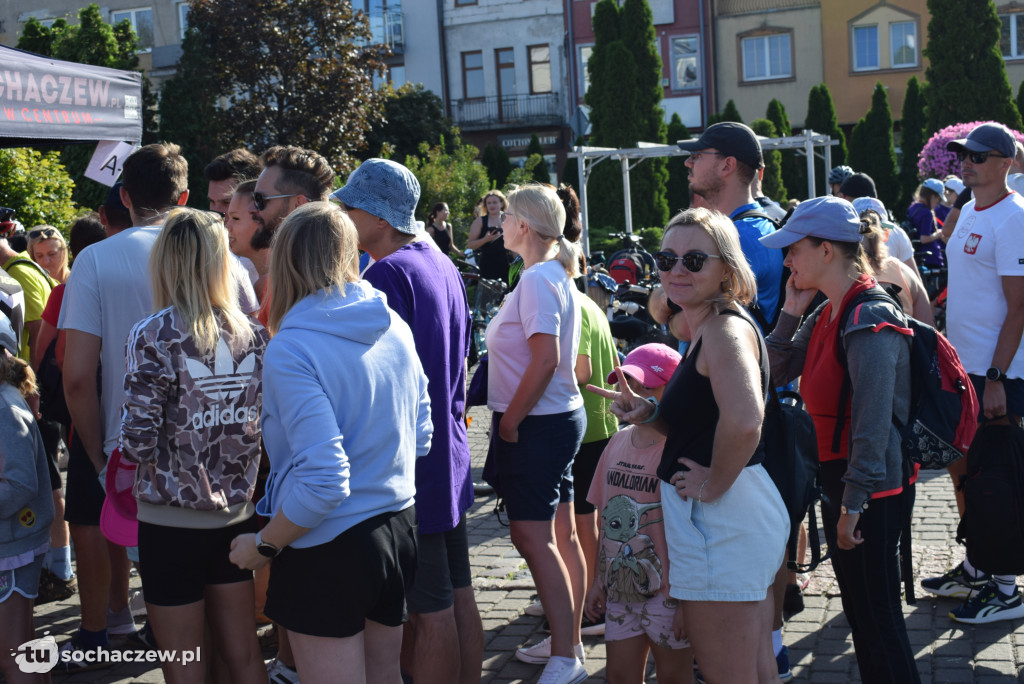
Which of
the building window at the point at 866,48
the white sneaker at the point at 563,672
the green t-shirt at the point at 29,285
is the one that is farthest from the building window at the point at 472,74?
the white sneaker at the point at 563,672

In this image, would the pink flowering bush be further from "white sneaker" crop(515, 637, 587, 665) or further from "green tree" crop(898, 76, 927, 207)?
"white sneaker" crop(515, 637, 587, 665)

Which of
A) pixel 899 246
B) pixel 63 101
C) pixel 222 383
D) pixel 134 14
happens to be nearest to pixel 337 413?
pixel 222 383

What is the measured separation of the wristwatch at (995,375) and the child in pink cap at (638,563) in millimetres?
1982

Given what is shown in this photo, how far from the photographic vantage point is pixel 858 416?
316 centimetres

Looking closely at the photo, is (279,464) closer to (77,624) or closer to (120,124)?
(77,624)

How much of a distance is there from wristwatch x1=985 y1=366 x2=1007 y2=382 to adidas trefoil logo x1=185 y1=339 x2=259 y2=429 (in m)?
3.31

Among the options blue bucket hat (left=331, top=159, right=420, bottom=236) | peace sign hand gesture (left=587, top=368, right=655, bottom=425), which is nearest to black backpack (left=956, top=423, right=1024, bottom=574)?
peace sign hand gesture (left=587, top=368, right=655, bottom=425)

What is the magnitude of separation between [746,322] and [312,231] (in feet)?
4.22

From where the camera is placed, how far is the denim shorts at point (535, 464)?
4055 millimetres

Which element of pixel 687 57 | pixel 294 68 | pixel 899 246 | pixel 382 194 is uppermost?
pixel 687 57

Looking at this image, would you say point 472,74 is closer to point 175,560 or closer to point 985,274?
point 985,274

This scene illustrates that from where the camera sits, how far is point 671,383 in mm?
2984

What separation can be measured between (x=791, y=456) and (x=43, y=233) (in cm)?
608

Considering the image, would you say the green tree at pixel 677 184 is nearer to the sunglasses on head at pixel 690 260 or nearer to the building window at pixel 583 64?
the building window at pixel 583 64
